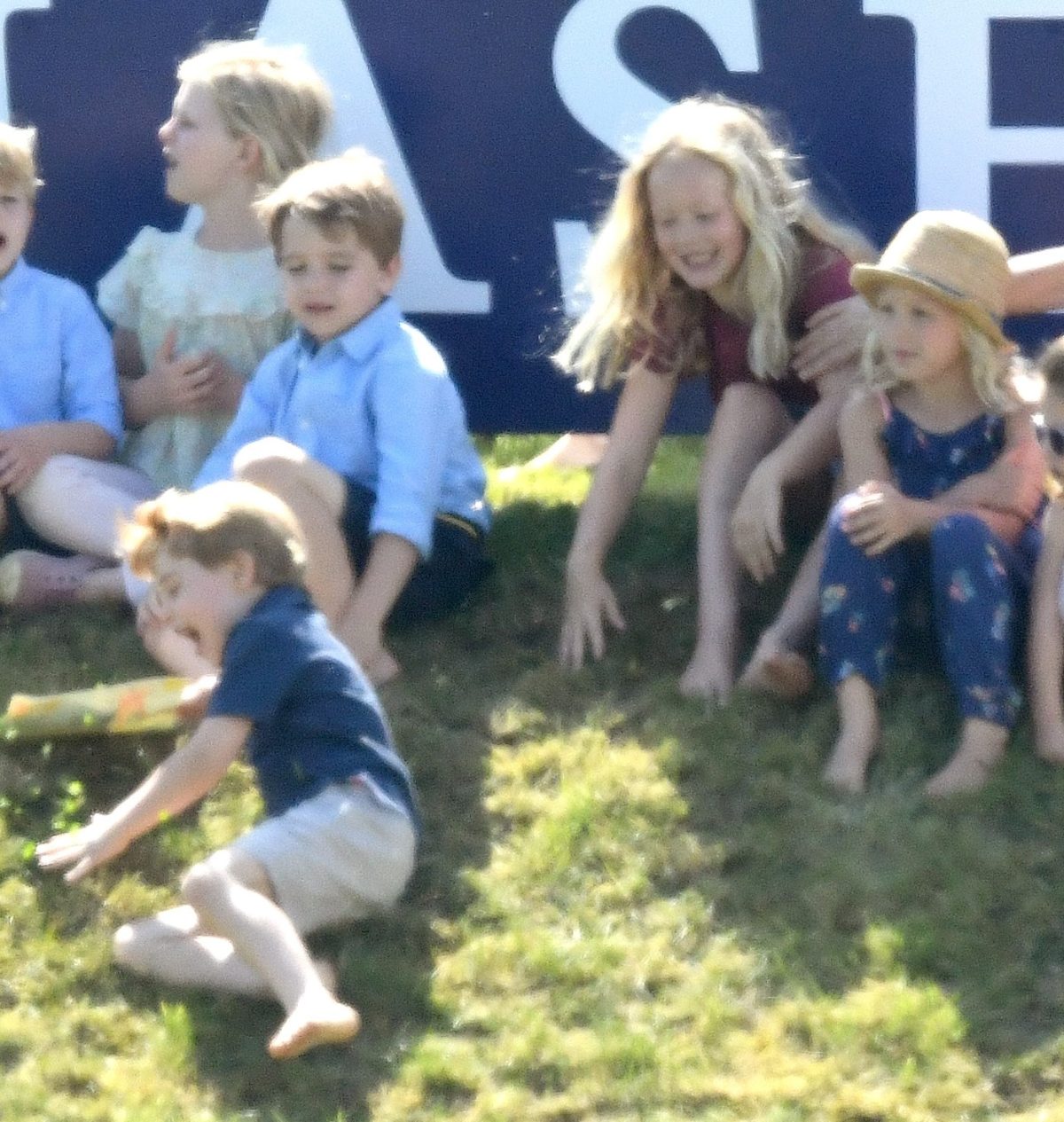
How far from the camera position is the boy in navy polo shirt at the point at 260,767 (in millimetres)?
3934

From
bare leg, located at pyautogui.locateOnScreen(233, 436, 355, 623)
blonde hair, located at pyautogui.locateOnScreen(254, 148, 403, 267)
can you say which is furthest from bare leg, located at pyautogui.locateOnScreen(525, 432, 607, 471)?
bare leg, located at pyautogui.locateOnScreen(233, 436, 355, 623)

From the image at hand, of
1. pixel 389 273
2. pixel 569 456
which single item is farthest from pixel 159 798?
pixel 569 456

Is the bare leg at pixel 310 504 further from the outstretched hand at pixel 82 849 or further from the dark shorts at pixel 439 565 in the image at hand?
the outstretched hand at pixel 82 849

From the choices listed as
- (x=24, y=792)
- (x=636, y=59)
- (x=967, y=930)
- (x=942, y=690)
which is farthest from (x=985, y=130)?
(x=24, y=792)

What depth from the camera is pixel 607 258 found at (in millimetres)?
5238

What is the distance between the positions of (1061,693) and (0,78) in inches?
124

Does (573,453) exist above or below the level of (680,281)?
below

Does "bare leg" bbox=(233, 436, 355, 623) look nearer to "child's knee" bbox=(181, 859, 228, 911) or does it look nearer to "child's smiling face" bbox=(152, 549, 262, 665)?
"child's smiling face" bbox=(152, 549, 262, 665)

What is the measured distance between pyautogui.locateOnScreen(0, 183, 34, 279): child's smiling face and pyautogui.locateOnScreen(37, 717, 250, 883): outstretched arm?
1.89 meters

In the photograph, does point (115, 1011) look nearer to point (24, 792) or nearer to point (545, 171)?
point (24, 792)

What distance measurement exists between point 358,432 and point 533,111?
3.81 feet

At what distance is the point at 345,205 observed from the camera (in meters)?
5.12

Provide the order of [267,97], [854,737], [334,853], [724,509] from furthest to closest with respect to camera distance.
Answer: [267,97], [724,509], [854,737], [334,853]

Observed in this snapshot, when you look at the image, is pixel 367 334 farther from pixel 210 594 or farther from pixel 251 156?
pixel 210 594
